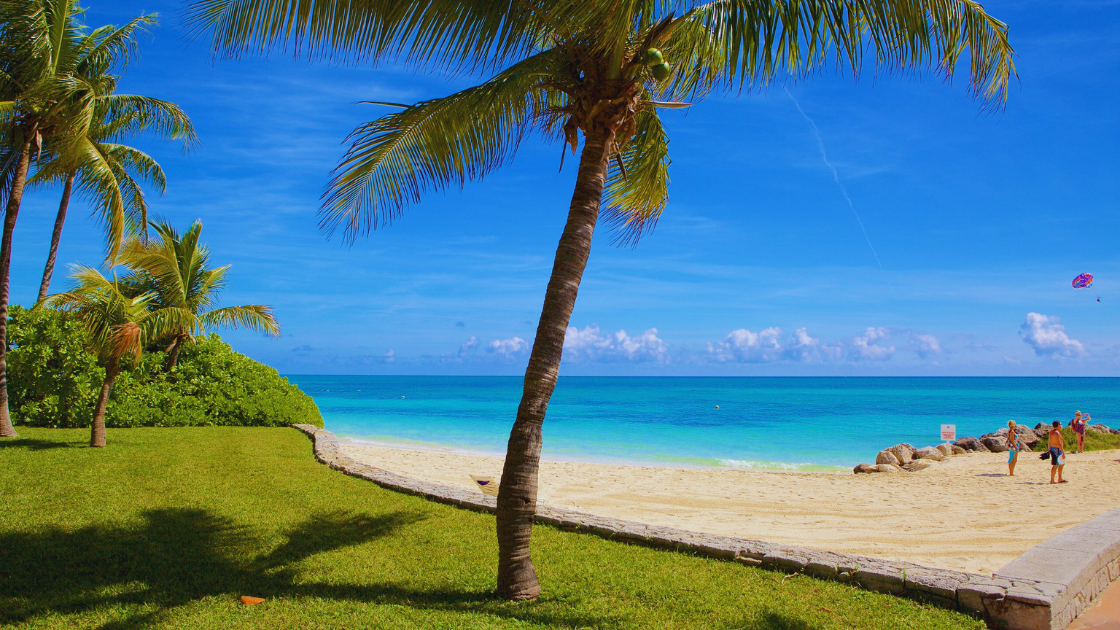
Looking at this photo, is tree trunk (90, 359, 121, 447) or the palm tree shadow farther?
tree trunk (90, 359, 121, 447)

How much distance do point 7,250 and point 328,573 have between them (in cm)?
1174

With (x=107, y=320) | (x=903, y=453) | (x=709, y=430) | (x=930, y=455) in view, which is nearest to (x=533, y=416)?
(x=107, y=320)

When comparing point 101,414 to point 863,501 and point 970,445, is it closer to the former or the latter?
point 863,501

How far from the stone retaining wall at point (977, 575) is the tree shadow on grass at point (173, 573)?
2146 millimetres

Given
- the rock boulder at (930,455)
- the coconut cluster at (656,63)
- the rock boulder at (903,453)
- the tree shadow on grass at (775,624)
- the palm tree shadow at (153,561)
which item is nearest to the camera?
the tree shadow on grass at (775,624)

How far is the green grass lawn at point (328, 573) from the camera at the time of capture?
4246 mm

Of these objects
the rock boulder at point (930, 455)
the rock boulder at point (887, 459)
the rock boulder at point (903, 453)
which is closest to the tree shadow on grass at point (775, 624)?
the rock boulder at point (887, 459)

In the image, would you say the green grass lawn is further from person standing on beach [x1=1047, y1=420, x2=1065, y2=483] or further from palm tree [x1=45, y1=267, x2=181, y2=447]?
person standing on beach [x1=1047, y1=420, x2=1065, y2=483]

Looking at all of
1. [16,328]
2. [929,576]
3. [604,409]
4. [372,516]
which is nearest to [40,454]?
[16,328]

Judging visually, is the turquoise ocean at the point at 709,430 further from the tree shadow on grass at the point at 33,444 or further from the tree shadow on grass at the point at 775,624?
the tree shadow on grass at the point at 775,624

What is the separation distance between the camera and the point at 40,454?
991 centimetres

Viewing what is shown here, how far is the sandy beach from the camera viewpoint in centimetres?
805

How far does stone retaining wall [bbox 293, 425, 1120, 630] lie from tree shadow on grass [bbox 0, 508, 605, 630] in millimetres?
2146

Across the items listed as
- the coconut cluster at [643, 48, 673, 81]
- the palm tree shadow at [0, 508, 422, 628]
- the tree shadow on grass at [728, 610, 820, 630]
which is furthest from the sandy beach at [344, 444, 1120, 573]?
the coconut cluster at [643, 48, 673, 81]
